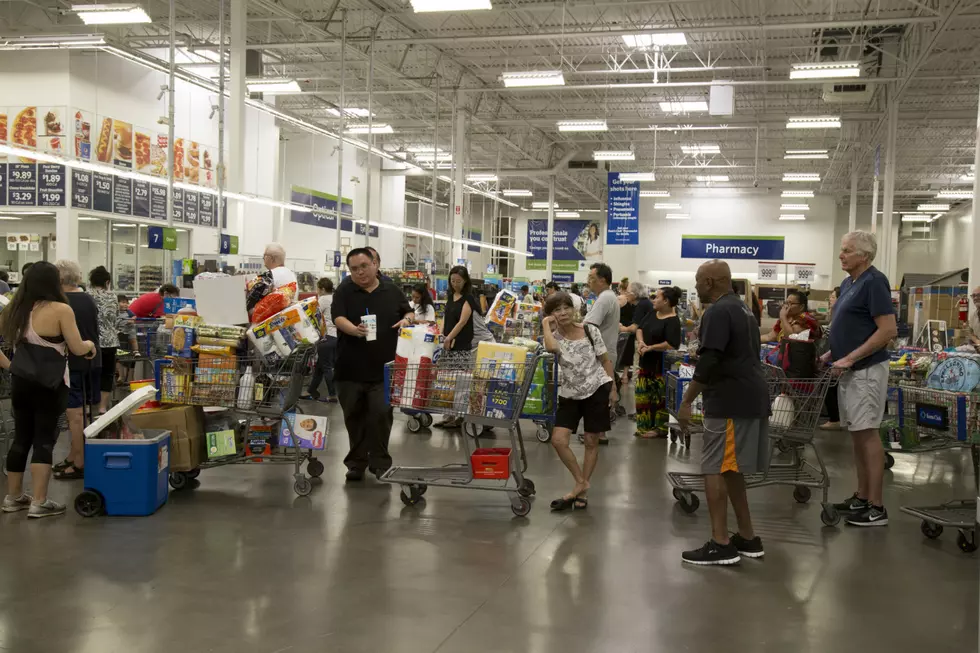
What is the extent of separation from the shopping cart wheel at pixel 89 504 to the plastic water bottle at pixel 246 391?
1051mm

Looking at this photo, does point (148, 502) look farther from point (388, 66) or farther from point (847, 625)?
point (388, 66)

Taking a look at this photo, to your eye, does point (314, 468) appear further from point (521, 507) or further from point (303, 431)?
point (521, 507)

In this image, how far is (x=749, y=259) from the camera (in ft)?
112


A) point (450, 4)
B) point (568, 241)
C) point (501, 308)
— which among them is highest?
point (450, 4)

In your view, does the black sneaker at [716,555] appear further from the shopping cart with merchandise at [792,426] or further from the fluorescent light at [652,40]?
the fluorescent light at [652,40]

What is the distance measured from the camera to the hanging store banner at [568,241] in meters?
34.1

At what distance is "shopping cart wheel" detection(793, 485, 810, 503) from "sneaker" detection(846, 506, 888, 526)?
2.32ft

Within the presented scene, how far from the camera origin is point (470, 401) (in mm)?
5566

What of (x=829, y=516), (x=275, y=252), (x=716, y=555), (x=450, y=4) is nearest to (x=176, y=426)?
(x=275, y=252)

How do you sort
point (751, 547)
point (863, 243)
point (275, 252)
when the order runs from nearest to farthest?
point (751, 547) → point (863, 243) → point (275, 252)

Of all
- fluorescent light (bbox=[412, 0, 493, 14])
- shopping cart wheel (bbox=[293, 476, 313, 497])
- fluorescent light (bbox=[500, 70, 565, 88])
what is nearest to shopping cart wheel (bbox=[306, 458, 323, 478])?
shopping cart wheel (bbox=[293, 476, 313, 497])

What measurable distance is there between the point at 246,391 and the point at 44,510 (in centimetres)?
137

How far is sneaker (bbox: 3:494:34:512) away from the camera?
5.19 metres

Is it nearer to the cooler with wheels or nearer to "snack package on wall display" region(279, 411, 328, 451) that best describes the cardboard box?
the cooler with wheels
